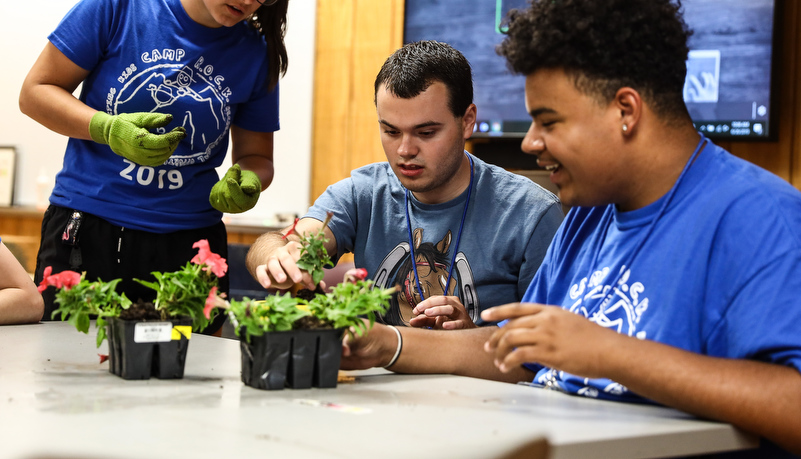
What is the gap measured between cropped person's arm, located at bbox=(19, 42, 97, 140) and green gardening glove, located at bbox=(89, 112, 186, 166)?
2.1 inches

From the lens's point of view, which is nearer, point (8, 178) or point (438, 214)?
point (438, 214)

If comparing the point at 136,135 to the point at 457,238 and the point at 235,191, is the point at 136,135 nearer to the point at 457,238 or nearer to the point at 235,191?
the point at 235,191

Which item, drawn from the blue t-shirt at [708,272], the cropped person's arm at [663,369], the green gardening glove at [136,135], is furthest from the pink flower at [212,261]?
the green gardening glove at [136,135]

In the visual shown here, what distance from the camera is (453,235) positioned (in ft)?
5.44

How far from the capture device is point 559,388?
111 cm

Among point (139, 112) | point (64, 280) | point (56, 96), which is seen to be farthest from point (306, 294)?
point (56, 96)

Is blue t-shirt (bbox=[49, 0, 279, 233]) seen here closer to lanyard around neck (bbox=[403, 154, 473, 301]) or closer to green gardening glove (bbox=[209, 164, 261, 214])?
green gardening glove (bbox=[209, 164, 261, 214])

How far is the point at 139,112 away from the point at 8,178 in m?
3.18

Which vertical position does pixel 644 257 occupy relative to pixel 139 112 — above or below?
below

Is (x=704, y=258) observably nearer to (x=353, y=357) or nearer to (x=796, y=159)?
(x=353, y=357)

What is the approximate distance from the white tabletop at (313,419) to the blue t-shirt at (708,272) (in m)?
0.10

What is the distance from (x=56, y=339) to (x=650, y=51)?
106cm

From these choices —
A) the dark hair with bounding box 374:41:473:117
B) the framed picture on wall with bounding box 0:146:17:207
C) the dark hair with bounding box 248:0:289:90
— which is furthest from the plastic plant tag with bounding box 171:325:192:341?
the framed picture on wall with bounding box 0:146:17:207

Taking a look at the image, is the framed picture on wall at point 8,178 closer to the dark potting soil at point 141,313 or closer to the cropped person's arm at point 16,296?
the cropped person's arm at point 16,296
